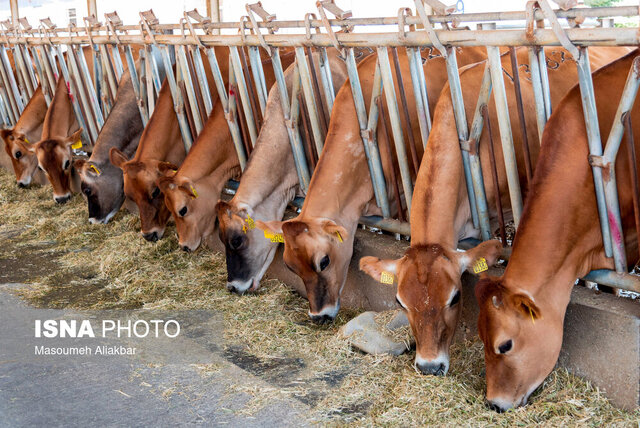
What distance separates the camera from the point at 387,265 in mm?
4254

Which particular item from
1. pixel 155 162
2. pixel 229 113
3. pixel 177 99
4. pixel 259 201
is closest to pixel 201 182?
pixel 229 113

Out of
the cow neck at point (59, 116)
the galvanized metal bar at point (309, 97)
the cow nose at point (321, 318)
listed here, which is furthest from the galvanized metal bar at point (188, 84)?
the cow neck at point (59, 116)

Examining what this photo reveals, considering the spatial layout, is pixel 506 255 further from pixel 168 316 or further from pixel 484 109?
pixel 168 316

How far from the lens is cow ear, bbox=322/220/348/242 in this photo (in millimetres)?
4781

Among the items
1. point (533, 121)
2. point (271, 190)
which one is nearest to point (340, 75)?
point (271, 190)

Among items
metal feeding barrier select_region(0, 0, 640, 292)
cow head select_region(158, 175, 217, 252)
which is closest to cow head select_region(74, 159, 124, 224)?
metal feeding barrier select_region(0, 0, 640, 292)

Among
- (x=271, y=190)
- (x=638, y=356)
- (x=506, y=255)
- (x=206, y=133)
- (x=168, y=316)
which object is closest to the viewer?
(x=638, y=356)

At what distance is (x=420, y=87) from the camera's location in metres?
4.68

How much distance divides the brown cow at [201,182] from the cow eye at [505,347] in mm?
3501

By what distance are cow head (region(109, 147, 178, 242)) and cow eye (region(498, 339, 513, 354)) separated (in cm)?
407

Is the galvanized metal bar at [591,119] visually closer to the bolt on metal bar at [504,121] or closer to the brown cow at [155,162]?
the bolt on metal bar at [504,121]

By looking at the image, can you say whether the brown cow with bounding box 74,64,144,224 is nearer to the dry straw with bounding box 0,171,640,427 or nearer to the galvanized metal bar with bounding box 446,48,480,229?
the dry straw with bounding box 0,171,640,427

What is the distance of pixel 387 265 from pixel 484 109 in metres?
1.05

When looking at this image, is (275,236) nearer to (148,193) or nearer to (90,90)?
(148,193)
